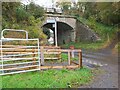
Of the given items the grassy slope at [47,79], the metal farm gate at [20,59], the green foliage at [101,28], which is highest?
the green foliage at [101,28]

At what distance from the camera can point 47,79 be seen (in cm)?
823

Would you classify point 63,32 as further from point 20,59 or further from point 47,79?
point 47,79

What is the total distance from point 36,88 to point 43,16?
2253cm

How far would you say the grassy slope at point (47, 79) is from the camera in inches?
301

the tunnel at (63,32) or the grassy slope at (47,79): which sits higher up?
the tunnel at (63,32)

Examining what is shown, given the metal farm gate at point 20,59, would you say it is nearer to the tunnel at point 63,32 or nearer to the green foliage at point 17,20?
the green foliage at point 17,20

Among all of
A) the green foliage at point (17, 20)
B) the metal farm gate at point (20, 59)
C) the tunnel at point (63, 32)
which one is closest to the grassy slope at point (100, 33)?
the tunnel at point (63, 32)

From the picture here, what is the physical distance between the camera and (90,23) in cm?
3309

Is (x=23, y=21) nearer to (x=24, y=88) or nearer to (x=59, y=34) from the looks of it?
(x=24, y=88)

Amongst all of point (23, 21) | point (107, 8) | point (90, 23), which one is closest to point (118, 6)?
point (107, 8)

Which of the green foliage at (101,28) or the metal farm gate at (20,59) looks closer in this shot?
the metal farm gate at (20,59)

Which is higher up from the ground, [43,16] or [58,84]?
[43,16]

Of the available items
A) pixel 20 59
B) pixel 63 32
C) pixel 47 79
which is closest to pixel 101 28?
pixel 63 32

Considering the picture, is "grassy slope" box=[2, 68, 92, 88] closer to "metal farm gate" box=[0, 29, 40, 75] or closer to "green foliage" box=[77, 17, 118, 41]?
"metal farm gate" box=[0, 29, 40, 75]
